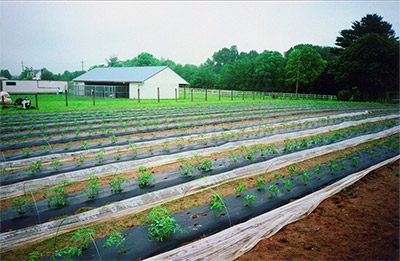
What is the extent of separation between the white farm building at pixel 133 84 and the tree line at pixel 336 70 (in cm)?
486

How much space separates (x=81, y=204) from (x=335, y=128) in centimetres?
1141

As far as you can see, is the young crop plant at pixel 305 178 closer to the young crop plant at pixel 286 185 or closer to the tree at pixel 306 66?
the young crop plant at pixel 286 185

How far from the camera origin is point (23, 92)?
148 ft

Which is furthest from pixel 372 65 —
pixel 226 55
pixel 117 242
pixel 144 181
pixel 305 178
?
pixel 226 55

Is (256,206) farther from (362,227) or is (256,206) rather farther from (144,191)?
(144,191)

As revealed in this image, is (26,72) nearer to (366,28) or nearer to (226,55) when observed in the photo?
(226,55)

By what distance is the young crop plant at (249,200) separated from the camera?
428 centimetres

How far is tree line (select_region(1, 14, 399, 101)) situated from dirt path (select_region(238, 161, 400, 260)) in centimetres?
3344

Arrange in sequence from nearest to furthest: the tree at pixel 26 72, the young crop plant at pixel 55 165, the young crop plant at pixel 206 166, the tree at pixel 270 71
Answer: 1. the young crop plant at pixel 206 166
2. the young crop plant at pixel 55 165
3. the tree at pixel 270 71
4. the tree at pixel 26 72

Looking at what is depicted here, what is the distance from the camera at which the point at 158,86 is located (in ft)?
113

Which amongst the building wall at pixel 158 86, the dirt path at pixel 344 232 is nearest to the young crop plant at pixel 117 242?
the dirt path at pixel 344 232

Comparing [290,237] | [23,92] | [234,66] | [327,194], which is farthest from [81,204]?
[234,66]

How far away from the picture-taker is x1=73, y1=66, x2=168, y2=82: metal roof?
1364 inches

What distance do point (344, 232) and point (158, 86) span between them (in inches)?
1270
